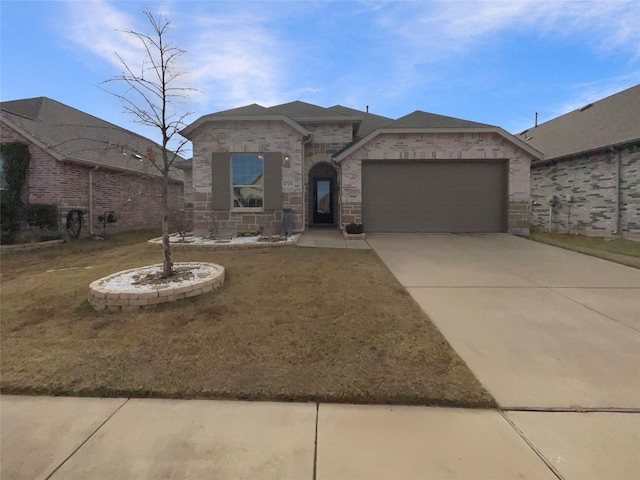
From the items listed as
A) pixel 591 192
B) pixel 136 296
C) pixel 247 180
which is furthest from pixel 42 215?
pixel 591 192

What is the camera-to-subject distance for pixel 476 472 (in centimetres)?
183

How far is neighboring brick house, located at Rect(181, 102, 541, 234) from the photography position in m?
11.1

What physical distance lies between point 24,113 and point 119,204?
16.9ft

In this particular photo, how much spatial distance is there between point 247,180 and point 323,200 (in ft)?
14.3

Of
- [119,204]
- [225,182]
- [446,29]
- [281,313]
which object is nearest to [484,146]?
[446,29]

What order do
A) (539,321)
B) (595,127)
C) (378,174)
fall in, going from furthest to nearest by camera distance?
1. (595,127)
2. (378,174)
3. (539,321)

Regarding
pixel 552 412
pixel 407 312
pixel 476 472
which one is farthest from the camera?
pixel 407 312

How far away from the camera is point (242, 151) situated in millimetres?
11109

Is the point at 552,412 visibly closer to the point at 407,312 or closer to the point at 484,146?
the point at 407,312

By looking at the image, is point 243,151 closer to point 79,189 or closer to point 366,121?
point 79,189

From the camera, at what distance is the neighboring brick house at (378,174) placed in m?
11.1

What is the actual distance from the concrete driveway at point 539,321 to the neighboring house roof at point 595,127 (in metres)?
7.37

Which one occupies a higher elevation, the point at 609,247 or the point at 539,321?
the point at 609,247

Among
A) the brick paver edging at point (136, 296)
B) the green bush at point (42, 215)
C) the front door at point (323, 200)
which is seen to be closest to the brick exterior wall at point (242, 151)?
the front door at point (323, 200)
